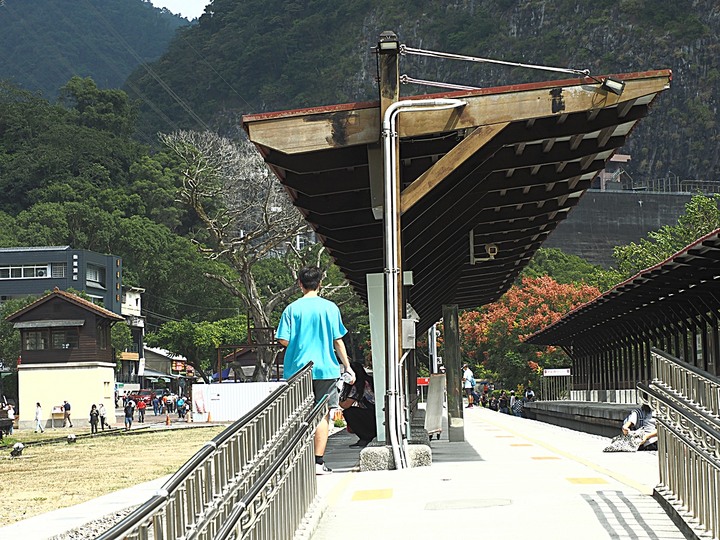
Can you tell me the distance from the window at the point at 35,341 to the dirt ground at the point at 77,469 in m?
20.9

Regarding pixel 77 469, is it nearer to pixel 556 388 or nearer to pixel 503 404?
pixel 556 388

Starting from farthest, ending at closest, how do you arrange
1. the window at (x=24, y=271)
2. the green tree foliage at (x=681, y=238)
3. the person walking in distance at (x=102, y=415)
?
the window at (x=24, y=271) < the green tree foliage at (x=681, y=238) < the person walking in distance at (x=102, y=415)

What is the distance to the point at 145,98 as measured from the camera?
157 m

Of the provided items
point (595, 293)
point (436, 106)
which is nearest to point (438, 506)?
point (436, 106)

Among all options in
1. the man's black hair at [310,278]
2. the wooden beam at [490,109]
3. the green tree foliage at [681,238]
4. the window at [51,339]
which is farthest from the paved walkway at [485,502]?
the window at [51,339]

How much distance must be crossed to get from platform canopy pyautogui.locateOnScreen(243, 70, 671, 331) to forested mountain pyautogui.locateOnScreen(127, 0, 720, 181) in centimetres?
11770

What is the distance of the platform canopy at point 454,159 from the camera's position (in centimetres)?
1150

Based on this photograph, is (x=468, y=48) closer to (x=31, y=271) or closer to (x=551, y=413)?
(x=31, y=271)

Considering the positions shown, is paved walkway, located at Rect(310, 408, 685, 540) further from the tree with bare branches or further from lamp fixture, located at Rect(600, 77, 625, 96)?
the tree with bare branches

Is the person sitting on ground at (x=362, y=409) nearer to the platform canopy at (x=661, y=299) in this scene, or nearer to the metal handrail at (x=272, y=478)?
the platform canopy at (x=661, y=299)

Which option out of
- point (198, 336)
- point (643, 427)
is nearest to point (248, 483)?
point (643, 427)

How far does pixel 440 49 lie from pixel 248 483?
158m

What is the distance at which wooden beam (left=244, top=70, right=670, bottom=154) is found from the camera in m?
11.4

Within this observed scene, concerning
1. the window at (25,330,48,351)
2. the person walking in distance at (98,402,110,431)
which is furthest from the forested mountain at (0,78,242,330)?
the person walking in distance at (98,402,110,431)
